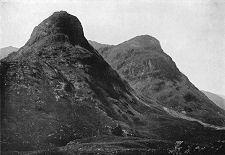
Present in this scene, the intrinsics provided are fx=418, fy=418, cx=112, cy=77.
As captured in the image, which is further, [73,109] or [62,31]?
[62,31]

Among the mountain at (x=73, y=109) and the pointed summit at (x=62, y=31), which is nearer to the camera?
the mountain at (x=73, y=109)

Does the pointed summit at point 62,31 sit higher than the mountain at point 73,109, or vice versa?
the pointed summit at point 62,31

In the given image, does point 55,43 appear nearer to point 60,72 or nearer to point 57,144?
point 60,72

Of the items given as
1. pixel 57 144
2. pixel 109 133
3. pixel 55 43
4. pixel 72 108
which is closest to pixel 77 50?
pixel 55 43

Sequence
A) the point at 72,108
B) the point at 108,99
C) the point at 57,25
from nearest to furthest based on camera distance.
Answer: the point at 72,108 → the point at 108,99 → the point at 57,25

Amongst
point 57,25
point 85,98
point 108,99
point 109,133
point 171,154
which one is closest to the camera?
point 171,154

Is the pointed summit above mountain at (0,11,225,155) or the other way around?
above

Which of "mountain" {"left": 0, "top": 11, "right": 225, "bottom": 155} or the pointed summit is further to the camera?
the pointed summit

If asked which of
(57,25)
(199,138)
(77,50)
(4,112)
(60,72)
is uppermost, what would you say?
(57,25)
